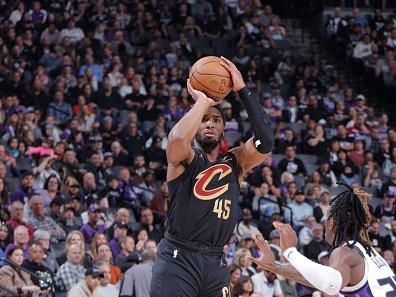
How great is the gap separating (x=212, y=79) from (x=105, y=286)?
540 centimetres

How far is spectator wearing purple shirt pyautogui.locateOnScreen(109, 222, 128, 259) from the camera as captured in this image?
40.4ft

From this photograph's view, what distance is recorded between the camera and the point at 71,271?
11055 millimetres

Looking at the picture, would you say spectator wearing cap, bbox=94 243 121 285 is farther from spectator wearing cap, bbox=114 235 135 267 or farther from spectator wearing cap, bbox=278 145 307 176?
spectator wearing cap, bbox=278 145 307 176

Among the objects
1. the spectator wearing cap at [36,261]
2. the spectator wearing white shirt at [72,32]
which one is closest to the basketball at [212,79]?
the spectator wearing cap at [36,261]

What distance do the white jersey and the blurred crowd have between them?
492 centimetres

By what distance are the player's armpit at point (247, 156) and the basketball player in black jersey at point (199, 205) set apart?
3.9 inches

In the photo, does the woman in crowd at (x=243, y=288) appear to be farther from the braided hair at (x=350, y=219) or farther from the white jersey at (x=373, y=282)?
the white jersey at (x=373, y=282)

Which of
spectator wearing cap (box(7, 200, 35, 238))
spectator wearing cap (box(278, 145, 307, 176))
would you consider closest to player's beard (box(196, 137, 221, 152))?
spectator wearing cap (box(7, 200, 35, 238))

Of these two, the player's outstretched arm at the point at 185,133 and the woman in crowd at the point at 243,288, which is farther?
the woman in crowd at the point at 243,288

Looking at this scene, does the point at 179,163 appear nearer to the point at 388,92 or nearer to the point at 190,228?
the point at 190,228

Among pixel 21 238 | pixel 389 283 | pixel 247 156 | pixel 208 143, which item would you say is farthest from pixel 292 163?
pixel 389 283

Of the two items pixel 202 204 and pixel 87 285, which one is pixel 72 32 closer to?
pixel 87 285

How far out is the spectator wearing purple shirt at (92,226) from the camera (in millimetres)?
12641

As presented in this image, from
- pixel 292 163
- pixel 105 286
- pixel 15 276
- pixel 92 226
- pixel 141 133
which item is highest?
pixel 15 276
